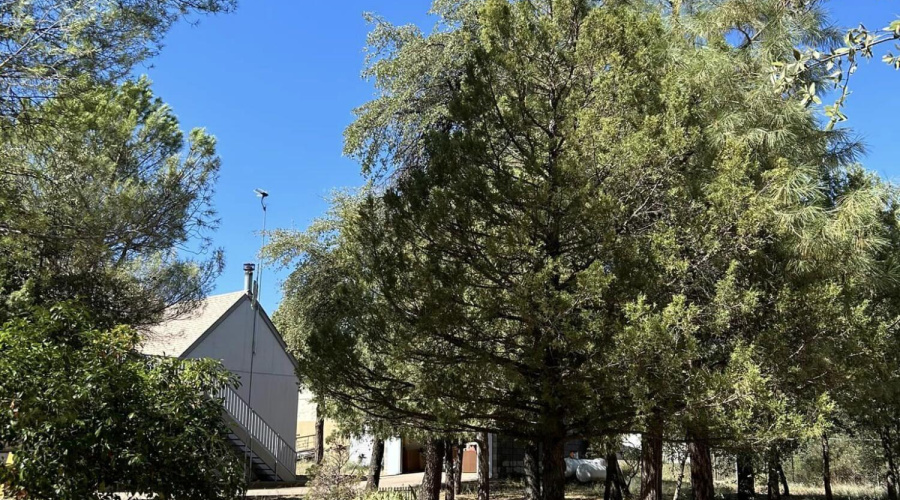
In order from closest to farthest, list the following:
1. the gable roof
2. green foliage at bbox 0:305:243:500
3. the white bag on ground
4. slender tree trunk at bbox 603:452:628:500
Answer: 1. green foliage at bbox 0:305:243:500
2. slender tree trunk at bbox 603:452:628:500
3. the gable roof
4. the white bag on ground

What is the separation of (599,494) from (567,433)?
12479mm

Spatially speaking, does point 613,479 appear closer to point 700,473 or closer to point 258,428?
point 700,473

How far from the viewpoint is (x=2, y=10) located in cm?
644

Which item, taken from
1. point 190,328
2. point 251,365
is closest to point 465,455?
point 251,365

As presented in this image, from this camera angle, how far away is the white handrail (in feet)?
59.7

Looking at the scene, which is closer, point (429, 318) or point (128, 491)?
point (128, 491)

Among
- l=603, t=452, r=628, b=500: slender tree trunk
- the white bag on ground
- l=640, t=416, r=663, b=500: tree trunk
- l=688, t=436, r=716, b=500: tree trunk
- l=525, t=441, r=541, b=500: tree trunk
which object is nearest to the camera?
l=640, t=416, r=663, b=500: tree trunk

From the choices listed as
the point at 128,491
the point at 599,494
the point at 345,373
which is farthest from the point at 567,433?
the point at 599,494

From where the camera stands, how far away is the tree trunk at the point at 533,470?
33.8 ft

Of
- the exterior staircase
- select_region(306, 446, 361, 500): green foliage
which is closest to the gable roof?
the exterior staircase

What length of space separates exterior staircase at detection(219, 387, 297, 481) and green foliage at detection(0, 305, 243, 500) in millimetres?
11664

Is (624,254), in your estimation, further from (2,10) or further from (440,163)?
(2,10)

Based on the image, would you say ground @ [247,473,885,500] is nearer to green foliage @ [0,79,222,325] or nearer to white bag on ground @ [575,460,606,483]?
white bag on ground @ [575,460,606,483]

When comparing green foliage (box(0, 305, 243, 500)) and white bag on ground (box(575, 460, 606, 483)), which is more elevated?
green foliage (box(0, 305, 243, 500))
